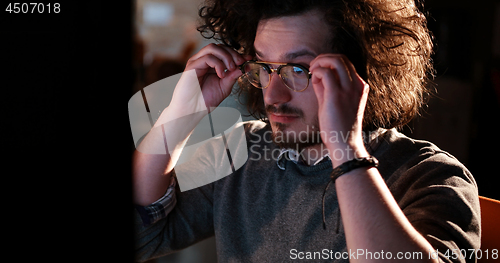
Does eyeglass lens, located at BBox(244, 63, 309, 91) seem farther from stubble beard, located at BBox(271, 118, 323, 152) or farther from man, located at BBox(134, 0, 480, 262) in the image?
stubble beard, located at BBox(271, 118, 323, 152)

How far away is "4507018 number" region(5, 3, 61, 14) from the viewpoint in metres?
0.84

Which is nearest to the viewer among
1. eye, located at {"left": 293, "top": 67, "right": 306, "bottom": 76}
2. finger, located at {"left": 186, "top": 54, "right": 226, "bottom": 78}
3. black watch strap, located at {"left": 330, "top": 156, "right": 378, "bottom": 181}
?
black watch strap, located at {"left": 330, "top": 156, "right": 378, "bottom": 181}

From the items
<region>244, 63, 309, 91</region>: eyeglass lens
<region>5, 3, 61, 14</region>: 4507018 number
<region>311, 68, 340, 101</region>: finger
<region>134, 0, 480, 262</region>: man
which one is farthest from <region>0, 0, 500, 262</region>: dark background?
<region>311, 68, 340, 101</region>: finger

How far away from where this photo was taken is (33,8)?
864 mm

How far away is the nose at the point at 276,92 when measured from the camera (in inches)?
44.6

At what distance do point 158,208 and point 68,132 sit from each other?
1.43 feet

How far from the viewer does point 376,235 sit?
759 millimetres

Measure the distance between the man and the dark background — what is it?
198 millimetres

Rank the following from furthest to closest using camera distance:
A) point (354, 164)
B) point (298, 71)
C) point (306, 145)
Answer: point (306, 145), point (298, 71), point (354, 164)

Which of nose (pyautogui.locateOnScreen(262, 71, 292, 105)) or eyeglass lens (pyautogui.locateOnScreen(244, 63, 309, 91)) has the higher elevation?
eyeglass lens (pyautogui.locateOnScreen(244, 63, 309, 91))

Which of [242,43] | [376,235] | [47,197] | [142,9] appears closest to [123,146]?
[47,197]

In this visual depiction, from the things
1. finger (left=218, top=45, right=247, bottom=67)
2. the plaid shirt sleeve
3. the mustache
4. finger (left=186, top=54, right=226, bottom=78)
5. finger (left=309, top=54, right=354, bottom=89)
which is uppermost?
finger (left=309, top=54, right=354, bottom=89)

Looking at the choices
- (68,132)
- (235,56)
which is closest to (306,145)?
(235,56)

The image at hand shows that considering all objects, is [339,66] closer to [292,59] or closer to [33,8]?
[292,59]
